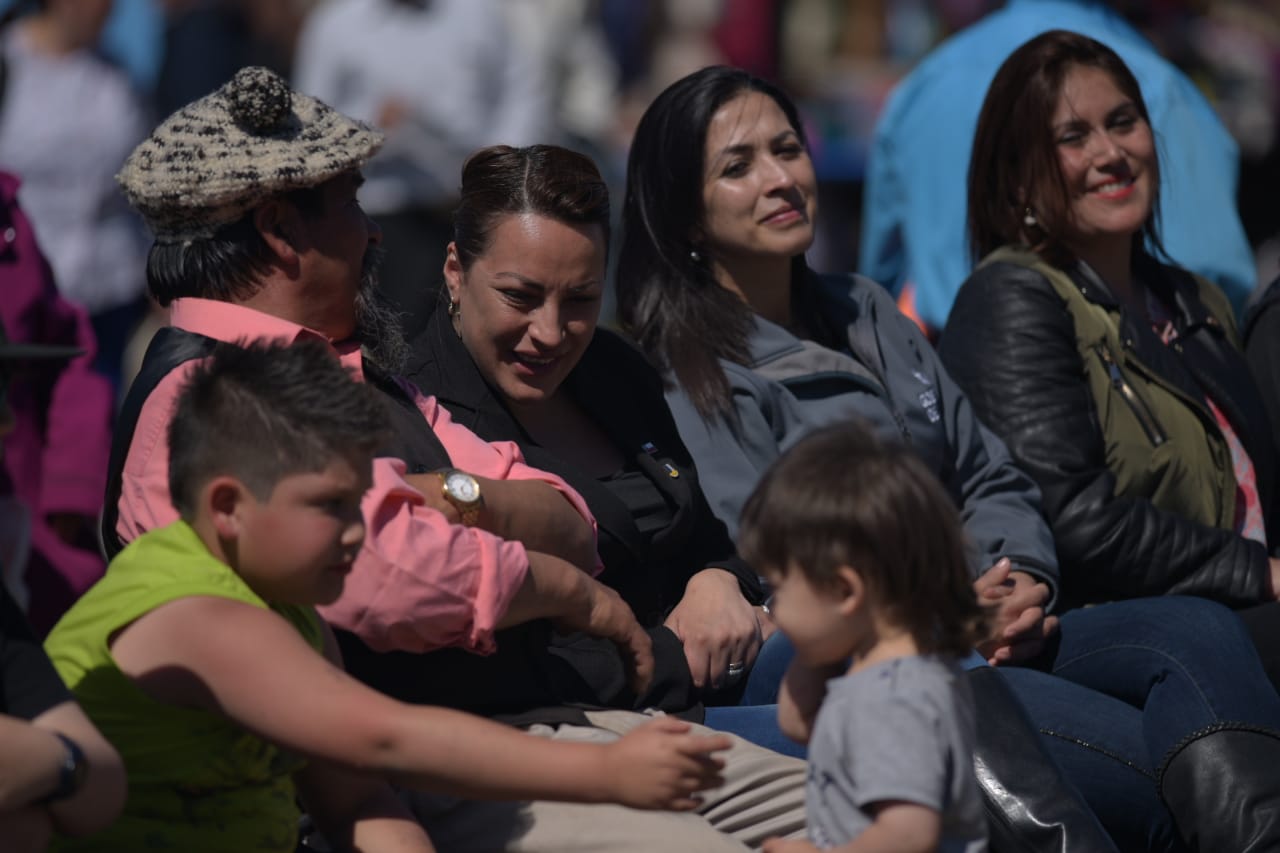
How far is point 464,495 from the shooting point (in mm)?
3025

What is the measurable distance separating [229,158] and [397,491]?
67cm

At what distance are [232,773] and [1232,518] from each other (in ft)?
8.95

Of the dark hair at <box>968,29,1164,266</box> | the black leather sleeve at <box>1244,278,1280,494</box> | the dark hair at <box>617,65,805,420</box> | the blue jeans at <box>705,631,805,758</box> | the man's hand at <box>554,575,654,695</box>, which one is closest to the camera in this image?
the man's hand at <box>554,575,654,695</box>

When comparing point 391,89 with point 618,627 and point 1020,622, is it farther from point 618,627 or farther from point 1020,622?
point 618,627

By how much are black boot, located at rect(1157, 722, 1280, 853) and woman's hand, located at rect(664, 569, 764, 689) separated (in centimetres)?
83

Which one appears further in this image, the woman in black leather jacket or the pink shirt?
the woman in black leather jacket

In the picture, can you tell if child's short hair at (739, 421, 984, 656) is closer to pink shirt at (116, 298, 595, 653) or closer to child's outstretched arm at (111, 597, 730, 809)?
child's outstretched arm at (111, 597, 730, 809)

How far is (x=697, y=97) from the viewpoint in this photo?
14.2ft

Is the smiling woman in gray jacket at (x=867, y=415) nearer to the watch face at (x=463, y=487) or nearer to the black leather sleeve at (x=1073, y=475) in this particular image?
the black leather sleeve at (x=1073, y=475)

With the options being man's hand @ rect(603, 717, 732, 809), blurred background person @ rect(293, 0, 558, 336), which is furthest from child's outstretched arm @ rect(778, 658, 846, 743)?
blurred background person @ rect(293, 0, 558, 336)

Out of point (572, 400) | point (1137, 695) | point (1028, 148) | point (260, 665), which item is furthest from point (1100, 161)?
point (260, 665)

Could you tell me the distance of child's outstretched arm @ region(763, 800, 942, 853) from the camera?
2.42 metres

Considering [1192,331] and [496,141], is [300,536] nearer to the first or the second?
[1192,331]

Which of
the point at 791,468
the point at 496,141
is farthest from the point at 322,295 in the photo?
the point at 496,141
